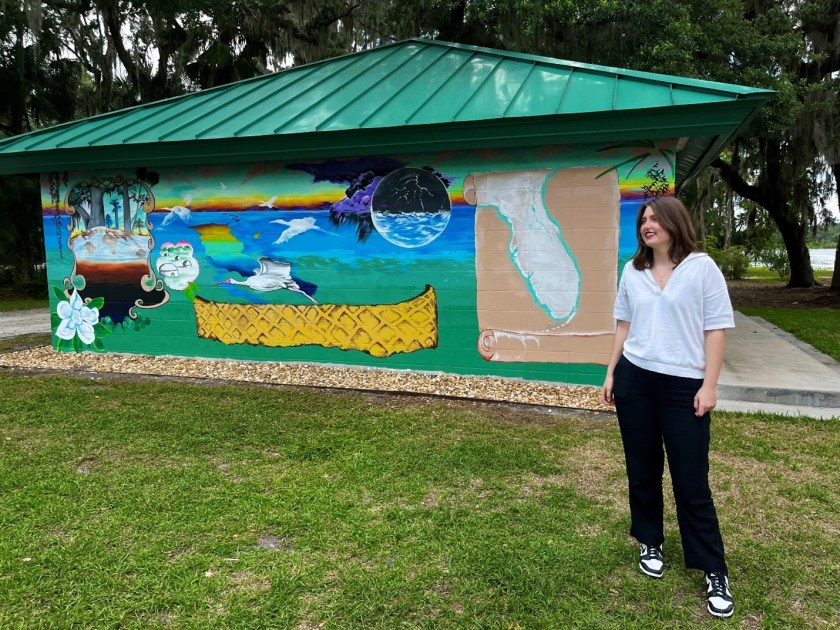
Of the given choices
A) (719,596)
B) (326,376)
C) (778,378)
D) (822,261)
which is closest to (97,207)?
(326,376)

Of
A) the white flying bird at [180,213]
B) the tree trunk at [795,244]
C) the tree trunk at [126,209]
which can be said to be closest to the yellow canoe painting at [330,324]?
the white flying bird at [180,213]

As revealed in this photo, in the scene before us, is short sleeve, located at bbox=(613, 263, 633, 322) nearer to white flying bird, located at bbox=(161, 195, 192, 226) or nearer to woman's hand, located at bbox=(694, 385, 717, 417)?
woman's hand, located at bbox=(694, 385, 717, 417)


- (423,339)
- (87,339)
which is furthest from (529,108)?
(87,339)

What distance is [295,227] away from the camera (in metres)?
6.93

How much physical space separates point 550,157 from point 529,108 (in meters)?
0.57

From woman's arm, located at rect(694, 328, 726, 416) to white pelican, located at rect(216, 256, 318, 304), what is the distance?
16.7 ft

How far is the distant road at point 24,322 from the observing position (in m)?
10.6

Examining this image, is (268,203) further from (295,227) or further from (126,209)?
(126,209)

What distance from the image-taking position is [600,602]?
2662mm

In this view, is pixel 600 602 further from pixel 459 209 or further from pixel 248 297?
pixel 248 297

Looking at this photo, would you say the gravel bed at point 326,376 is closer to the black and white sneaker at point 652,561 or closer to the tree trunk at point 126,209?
the tree trunk at point 126,209

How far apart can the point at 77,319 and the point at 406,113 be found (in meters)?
5.29

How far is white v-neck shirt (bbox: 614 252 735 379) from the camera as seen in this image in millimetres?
2523

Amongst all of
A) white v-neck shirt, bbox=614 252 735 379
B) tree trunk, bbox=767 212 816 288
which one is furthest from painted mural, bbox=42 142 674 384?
tree trunk, bbox=767 212 816 288
